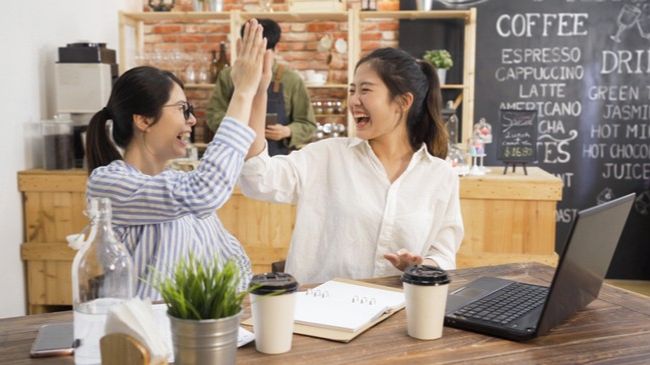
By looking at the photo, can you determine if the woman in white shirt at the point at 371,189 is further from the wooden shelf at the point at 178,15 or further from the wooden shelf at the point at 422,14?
the wooden shelf at the point at 178,15

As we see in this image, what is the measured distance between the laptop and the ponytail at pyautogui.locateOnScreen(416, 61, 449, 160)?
2.09ft

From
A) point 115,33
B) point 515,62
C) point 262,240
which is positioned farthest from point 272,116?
point 515,62

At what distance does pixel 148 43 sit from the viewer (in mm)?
5516

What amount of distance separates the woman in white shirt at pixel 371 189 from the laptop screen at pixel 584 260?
50cm

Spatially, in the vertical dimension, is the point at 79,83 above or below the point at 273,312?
above

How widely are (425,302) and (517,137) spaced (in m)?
2.80

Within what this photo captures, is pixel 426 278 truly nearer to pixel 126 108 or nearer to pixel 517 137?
pixel 126 108

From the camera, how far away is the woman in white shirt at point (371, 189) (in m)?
2.06

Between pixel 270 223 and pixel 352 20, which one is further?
pixel 352 20

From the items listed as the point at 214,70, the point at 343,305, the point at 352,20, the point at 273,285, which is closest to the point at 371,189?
the point at 343,305

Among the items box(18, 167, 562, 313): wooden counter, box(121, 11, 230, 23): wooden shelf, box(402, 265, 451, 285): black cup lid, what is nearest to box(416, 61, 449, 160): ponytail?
box(402, 265, 451, 285): black cup lid

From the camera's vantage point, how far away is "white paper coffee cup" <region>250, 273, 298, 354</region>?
4.08ft

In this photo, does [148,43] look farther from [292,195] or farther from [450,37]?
[292,195]

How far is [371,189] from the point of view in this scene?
211 cm
